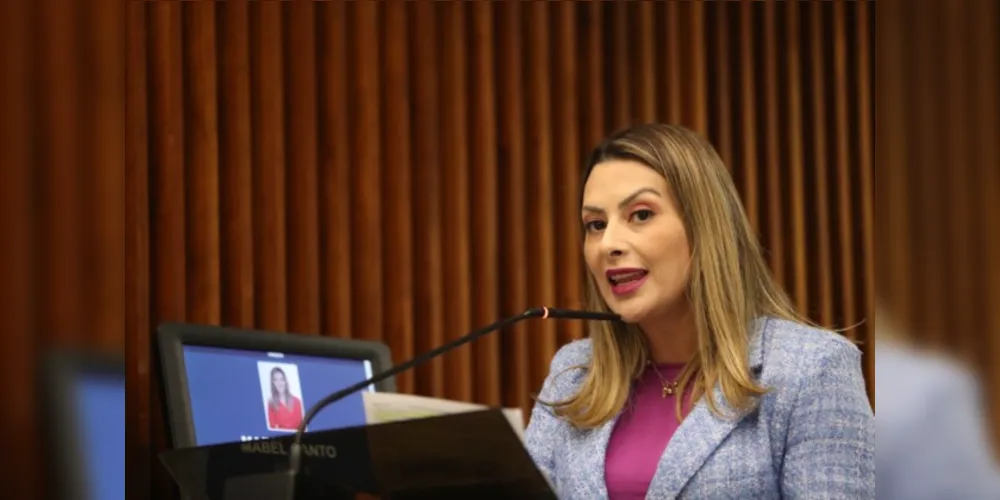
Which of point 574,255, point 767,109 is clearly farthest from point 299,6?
point 767,109

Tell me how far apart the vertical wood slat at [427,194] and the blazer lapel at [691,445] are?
1063 millimetres

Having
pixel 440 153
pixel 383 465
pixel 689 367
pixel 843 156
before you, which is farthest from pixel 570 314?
pixel 843 156

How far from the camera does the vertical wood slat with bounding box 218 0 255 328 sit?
261 centimetres

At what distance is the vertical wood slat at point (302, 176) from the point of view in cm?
265

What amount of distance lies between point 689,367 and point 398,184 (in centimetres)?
104

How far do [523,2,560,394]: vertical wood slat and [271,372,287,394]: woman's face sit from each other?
81 centimetres

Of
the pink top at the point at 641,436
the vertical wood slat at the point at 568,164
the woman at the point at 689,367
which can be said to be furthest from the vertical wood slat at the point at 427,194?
the pink top at the point at 641,436

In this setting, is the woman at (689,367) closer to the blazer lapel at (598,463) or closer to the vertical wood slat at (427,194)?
the blazer lapel at (598,463)

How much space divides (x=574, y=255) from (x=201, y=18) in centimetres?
96

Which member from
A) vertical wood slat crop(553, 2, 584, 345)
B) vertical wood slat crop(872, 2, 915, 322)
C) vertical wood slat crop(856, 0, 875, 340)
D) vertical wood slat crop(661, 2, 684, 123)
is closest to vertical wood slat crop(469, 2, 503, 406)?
vertical wood slat crop(553, 2, 584, 345)

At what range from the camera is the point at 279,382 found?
81.1 inches

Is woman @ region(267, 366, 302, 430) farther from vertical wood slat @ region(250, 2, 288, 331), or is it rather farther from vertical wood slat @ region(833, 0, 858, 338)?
vertical wood slat @ region(833, 0, 858, 338)

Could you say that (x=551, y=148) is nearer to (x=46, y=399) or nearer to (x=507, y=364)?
(x=507, y=364)

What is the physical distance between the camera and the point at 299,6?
268cm
